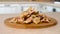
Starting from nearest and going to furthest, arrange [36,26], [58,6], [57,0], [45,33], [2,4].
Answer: [45,33] → [36,26] → [58,6] → [2,4] → [57,0]

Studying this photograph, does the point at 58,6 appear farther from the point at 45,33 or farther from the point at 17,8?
the point at 45,33

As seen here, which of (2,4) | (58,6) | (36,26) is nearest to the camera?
(36,26)

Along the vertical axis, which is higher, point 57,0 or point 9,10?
point 57,0

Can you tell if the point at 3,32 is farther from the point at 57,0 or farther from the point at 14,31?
the point at 57,0

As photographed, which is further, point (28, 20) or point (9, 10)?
point (9, 10)

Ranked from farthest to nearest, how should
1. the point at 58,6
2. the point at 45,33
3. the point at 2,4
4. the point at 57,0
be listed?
the point at 57,0 < the point at 2,4 < the point at 58,6 < the point at 45,33

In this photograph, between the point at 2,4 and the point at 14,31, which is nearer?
the point at 14,31

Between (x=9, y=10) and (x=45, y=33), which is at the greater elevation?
(x=45, y=33)

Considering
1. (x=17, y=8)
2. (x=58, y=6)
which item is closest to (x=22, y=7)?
(x=17, y=8)

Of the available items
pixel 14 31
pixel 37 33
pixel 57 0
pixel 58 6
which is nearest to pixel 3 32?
pixel 14 31
